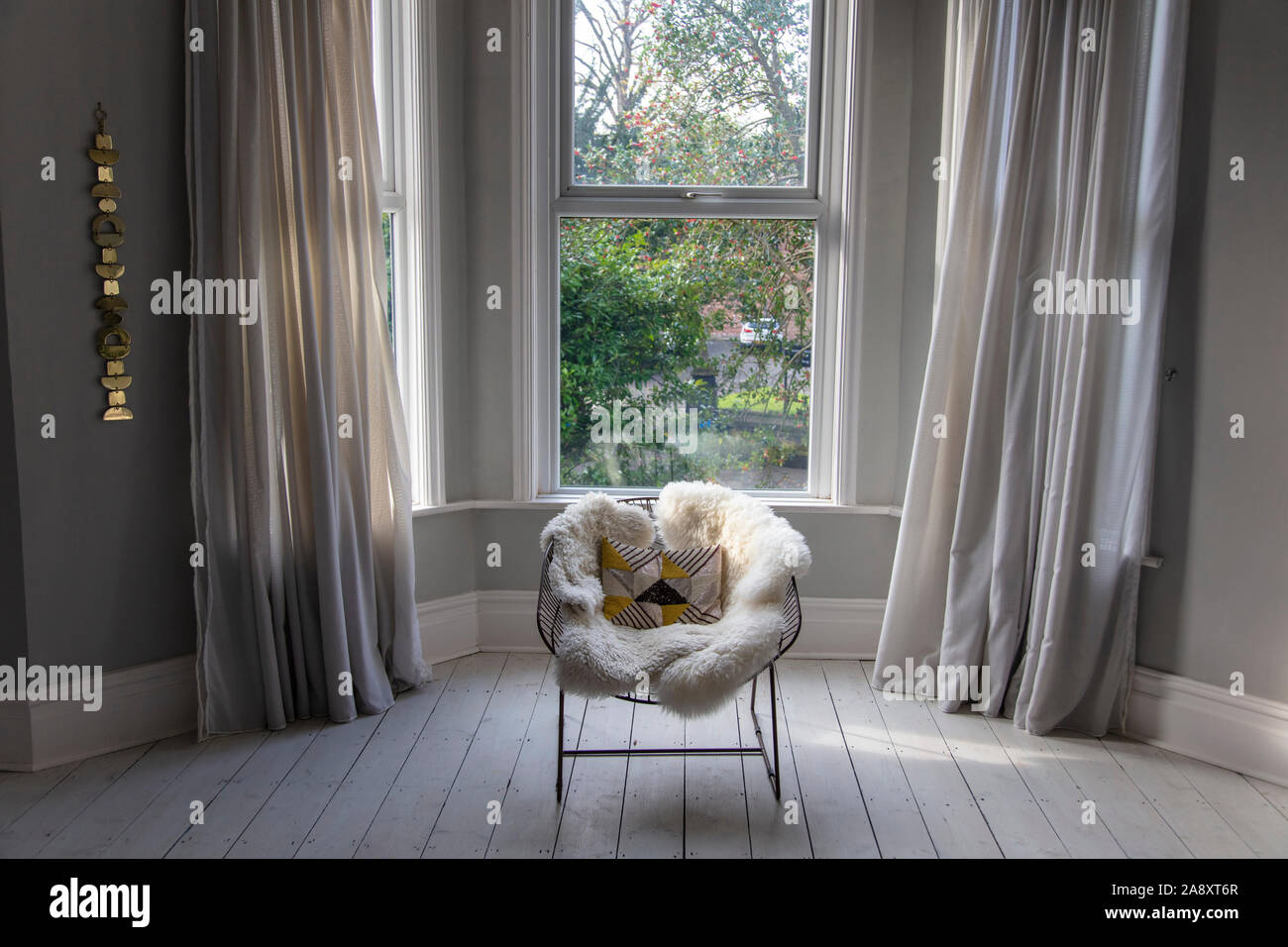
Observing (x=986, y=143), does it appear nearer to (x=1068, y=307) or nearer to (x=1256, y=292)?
(x=1068, y=307)

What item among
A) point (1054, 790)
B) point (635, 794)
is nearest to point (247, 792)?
point (635, 794)

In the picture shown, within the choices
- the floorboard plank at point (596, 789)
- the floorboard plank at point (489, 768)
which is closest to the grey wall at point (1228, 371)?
the floorboard plank at point (596, 789)

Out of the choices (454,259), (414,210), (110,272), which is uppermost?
(414,210)

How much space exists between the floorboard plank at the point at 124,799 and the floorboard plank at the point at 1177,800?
2.67 metres

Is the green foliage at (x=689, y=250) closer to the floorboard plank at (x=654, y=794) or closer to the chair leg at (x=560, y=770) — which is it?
the floorboard plank at (x=654, y=794)

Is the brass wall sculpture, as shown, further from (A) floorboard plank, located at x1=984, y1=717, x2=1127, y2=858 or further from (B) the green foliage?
(A) floorboard plank, located at x1=984, y1=717, x2=1127, y2=858

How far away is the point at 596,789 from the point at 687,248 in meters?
1.96

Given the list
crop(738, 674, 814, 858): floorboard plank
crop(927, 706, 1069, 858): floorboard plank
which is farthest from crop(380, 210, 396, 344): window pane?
crop(927, 706, 1069, 858): floorboard plank

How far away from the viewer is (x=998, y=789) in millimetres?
2828

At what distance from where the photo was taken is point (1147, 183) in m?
2.97

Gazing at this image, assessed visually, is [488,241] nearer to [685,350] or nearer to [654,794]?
[685,350]

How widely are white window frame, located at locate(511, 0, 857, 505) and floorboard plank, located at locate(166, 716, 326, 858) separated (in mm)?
1192

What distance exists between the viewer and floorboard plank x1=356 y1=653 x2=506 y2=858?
2.54m

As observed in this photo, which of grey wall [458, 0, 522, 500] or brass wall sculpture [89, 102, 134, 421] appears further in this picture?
grey wall [458, 0, 522, 500]
